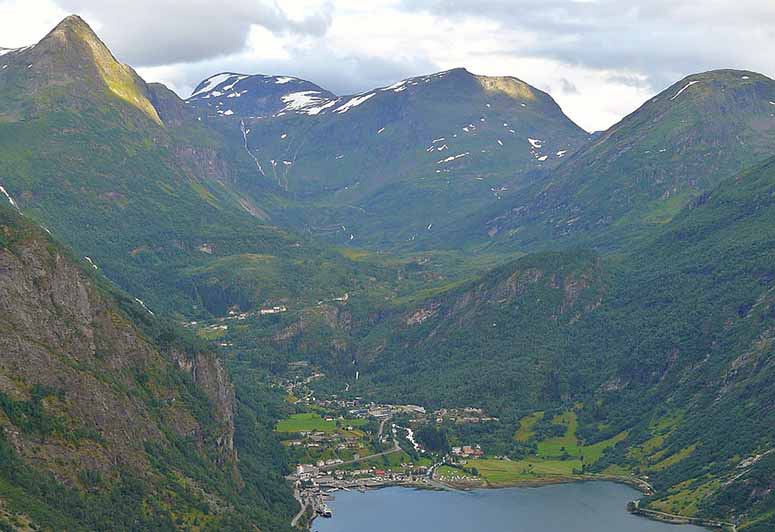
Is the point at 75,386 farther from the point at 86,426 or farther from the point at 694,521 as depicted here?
the point at 694,521

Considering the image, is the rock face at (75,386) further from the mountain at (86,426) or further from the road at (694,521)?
the road at (694,521)

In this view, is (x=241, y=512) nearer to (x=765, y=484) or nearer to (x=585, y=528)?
(x=585, y=528)

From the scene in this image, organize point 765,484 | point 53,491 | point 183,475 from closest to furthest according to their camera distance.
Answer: point 53,491, point 183,475, point 765,484

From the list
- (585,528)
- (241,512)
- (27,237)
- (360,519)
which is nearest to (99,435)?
(241,512)

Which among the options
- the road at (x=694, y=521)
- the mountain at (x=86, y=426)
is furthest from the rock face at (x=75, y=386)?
the road at (x=694, y=521)

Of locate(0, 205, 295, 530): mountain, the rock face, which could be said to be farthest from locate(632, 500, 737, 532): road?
the rock face

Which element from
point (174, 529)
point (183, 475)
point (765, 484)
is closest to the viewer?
point (174, 529)

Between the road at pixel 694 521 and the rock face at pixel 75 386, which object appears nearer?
the rock face at pixel 75 386
